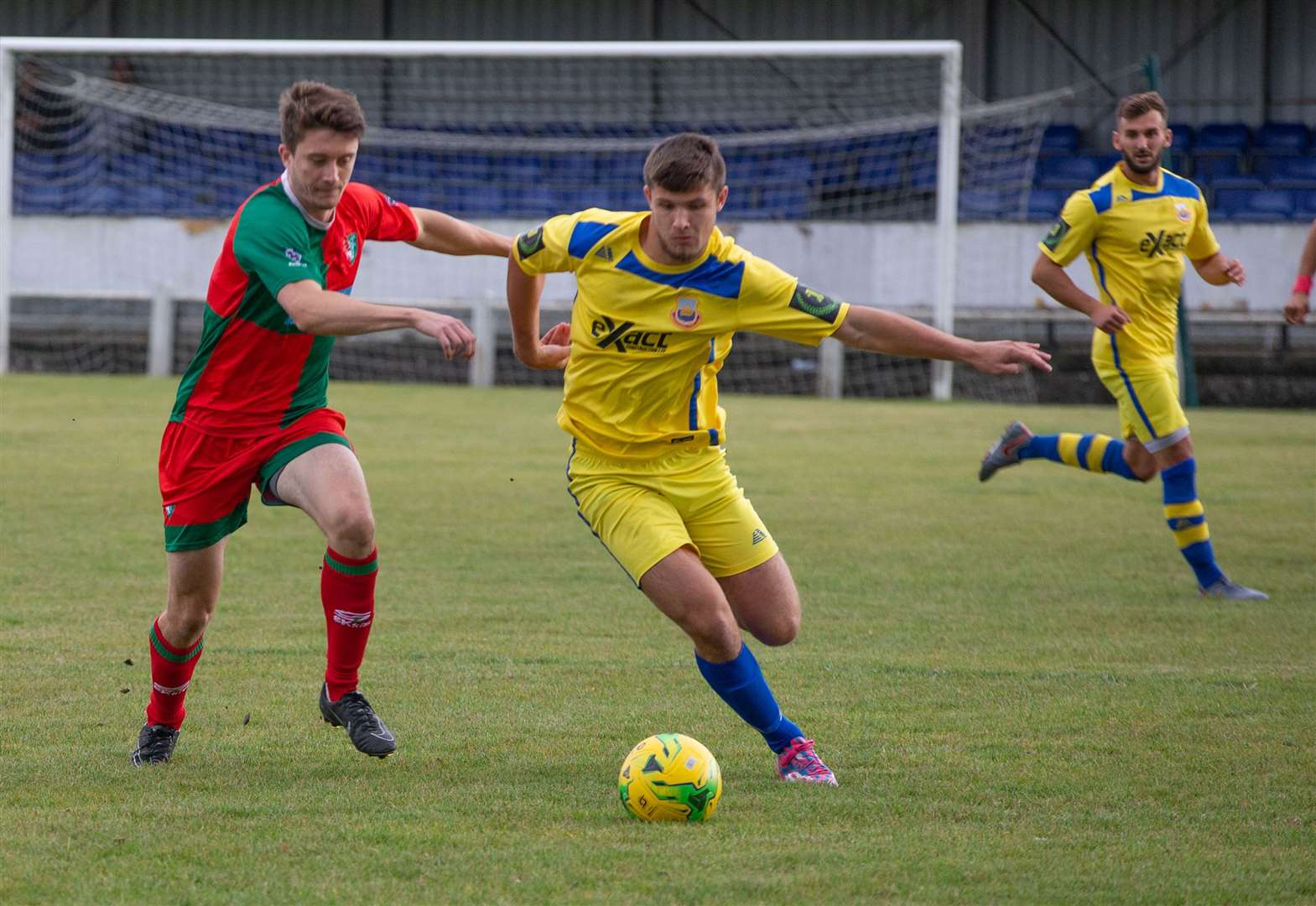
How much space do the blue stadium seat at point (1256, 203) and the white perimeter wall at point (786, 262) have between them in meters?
Result: 2.23

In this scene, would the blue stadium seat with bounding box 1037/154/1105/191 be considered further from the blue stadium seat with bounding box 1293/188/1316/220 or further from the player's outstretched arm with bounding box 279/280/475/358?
the player's outstretched arm with bounding box 279/280/475/358

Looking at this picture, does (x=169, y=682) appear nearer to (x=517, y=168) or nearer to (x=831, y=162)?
(x=831, y=162)

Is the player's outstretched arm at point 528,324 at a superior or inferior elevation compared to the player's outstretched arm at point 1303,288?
inferior

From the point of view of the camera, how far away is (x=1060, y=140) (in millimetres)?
26312

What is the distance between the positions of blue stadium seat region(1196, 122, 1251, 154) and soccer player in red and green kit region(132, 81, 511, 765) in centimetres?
2339

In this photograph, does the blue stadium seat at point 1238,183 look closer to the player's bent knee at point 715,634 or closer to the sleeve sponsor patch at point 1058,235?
the sleeve sponsor patch at point 1058,235

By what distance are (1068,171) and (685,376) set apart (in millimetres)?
21768

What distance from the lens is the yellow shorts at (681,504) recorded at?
467 cm

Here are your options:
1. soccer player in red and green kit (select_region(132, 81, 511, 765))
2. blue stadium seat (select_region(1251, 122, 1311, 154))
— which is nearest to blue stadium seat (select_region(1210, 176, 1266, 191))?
blue stadium seat (select_region(1251, 122, 1311, 154))

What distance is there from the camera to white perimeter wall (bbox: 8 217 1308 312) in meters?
21.1

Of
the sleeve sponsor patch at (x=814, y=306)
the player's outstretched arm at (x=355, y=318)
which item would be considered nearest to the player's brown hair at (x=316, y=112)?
the player's outstretched arm at (x=355, y=318)

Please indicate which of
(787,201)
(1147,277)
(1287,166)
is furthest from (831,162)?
(1147,277)

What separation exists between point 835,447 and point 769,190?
9749 mm

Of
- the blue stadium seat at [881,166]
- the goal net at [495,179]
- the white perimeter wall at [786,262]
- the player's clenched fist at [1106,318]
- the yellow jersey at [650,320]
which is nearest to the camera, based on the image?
the yellow jersey at [650,320]
